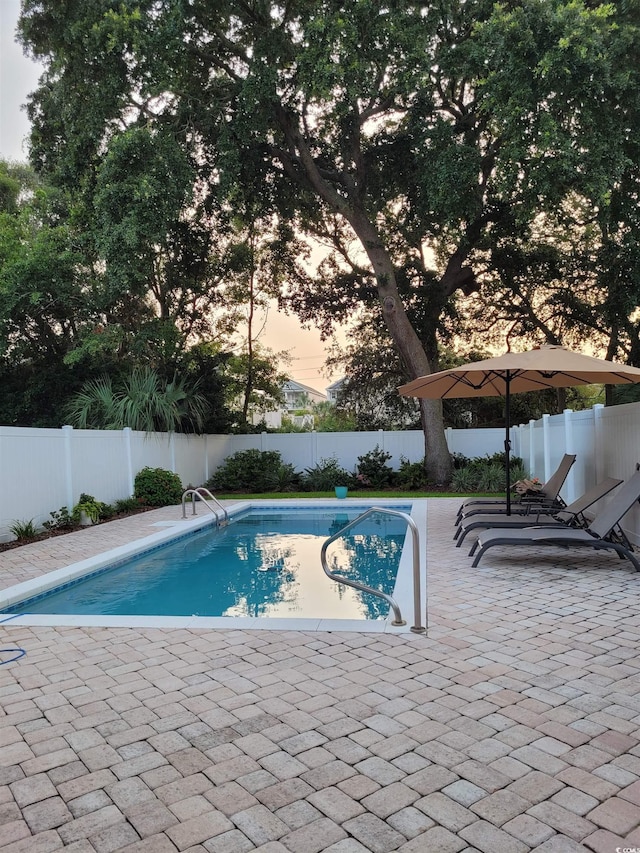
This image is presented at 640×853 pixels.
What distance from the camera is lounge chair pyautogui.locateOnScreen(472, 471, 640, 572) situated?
6551mm

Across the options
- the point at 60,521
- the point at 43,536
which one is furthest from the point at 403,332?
the point at 43,536

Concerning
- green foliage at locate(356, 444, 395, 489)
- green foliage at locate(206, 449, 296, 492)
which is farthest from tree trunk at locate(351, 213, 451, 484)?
green foliage at locate(206, 449, 296, 492)

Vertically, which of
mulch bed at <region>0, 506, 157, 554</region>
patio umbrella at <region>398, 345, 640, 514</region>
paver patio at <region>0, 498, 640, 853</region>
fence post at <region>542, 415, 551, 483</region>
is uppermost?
patio umbrella at <region>398, 345, 640, 514</region>

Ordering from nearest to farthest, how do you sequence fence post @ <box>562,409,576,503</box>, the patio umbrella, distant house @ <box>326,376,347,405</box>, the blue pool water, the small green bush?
the blue pool water
the patio umbrella
fence post @ <box>562,409,576,503</box>
the small green bush
distant house @ <box>326,376,347,405</box>

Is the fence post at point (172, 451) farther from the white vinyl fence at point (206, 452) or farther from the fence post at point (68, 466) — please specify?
the fence post at point (68, 466)

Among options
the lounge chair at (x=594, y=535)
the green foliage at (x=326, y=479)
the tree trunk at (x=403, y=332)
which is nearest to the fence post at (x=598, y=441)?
→ the lounge chair at (x=594, y=535)

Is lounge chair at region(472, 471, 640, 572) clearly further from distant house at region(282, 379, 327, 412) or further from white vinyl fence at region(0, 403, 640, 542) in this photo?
distant house at region(282, 379, 327, 412)

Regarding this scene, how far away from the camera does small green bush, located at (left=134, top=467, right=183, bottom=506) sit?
14188 mm

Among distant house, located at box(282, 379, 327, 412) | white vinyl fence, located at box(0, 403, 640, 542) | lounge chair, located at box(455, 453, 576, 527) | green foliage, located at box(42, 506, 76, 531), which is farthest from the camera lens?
distant house, located at box(282, 379, 327, 412)

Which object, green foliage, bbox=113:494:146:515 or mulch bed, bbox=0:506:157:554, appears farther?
green foliage, bbox=113:494:146:515

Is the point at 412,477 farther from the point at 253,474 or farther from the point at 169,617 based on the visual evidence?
the point at 169,617

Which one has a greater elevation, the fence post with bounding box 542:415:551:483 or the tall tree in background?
the tall tree in background

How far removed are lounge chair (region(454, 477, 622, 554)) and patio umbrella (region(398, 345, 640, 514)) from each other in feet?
1.32

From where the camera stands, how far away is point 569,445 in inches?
415
